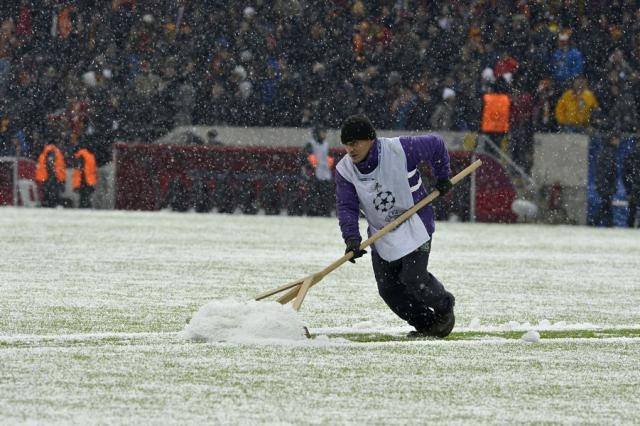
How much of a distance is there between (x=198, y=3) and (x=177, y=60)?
54.1 inches

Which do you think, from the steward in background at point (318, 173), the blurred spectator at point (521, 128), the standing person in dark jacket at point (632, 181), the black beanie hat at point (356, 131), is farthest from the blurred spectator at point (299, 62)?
the black beanie hat at point (356, 131)

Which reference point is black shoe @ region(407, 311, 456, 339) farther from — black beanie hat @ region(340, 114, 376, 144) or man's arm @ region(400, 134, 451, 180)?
black beanie hat @ region(340, 114, 376, 144)

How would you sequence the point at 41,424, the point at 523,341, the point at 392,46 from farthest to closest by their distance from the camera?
1. the point at 392,46
2. the point at 523,341
3. the point at 41,424

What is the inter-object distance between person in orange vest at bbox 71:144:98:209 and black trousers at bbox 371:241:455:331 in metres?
17.1

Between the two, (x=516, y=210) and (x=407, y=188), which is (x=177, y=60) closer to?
(x=516, y=210)

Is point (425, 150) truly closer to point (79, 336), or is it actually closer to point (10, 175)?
point (79, 336)

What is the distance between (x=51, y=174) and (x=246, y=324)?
18237 mm

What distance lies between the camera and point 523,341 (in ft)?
27.6

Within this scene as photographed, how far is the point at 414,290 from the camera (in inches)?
339

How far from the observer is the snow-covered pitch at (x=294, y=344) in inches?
229

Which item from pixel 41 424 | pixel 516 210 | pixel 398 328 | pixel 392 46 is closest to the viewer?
pixel 41 424

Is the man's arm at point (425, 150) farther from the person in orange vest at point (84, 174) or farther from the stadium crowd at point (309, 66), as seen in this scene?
the person in orange vest at point (84, 174)

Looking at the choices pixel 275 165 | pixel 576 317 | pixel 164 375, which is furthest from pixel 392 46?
pixel 164 375

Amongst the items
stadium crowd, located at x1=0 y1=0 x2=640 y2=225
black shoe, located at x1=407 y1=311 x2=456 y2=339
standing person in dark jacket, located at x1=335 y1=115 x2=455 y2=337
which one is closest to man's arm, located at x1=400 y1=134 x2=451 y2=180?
standing person in dark jacket, located at x1=335 y1=115 x2=455 y2=337
